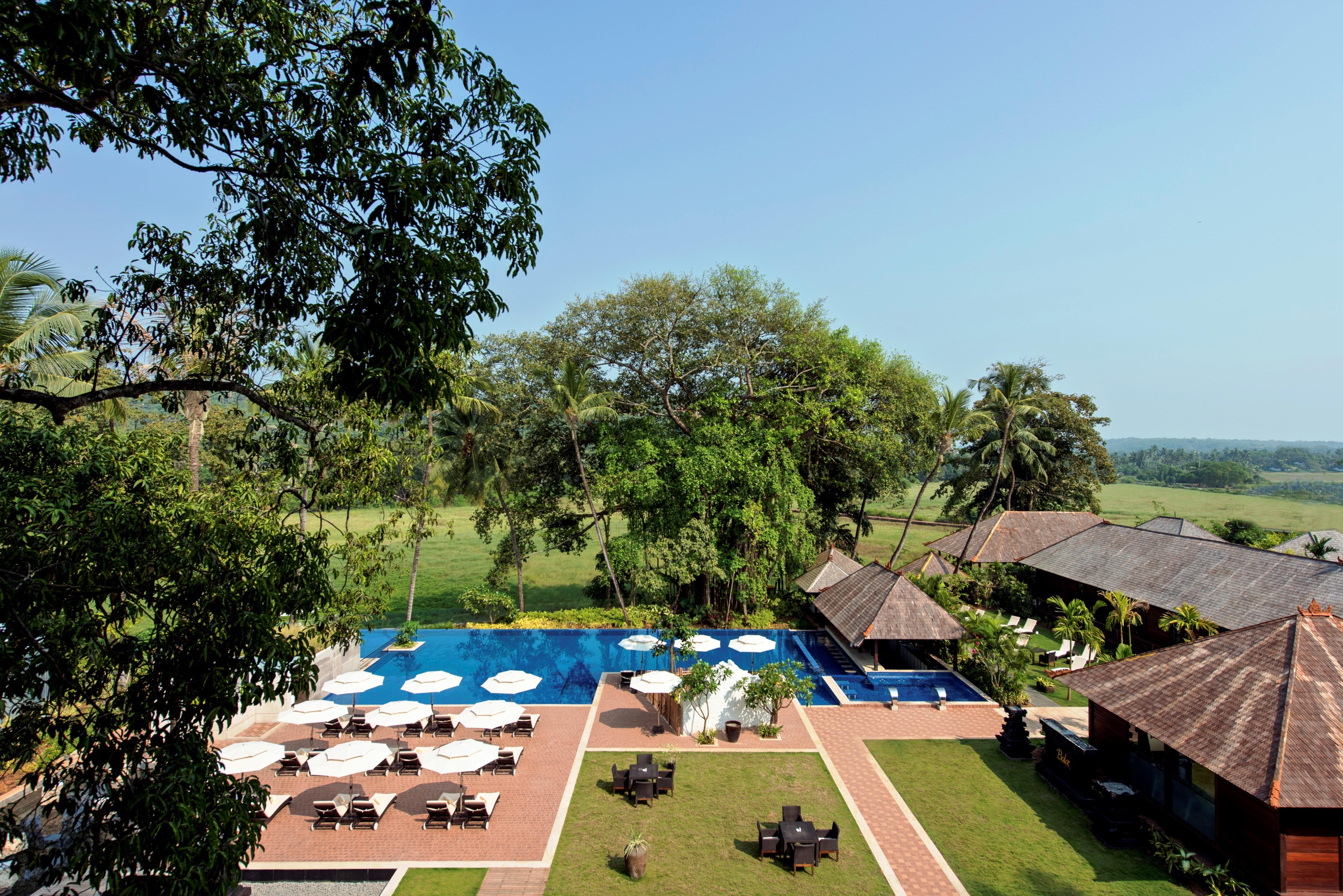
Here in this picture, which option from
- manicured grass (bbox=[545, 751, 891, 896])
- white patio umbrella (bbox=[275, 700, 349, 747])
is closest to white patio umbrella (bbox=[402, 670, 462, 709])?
white patio umbrella (bbox=[275, 700, 349, 747])

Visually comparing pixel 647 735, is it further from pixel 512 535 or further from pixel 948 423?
pixel 948 423

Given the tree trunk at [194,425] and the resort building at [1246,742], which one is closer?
the resort building at [1246,742]

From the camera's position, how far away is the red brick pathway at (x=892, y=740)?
9.85 metres

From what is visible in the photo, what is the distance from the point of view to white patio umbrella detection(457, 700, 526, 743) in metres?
13.6

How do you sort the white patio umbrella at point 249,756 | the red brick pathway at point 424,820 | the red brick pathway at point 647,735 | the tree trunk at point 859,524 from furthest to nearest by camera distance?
the tree trunk at point 859,524 → the red brick pathway at point 647,735 → the white patio umbrella at point 249,756 → the red brick pathway at point 424,820

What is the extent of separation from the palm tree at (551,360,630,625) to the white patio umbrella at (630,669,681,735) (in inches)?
282

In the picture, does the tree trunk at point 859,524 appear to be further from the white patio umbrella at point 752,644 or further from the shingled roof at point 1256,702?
the shingled roof at point 1256,702

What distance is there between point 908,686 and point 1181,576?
29.2 feet

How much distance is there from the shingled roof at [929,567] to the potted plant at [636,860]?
16.6 meters

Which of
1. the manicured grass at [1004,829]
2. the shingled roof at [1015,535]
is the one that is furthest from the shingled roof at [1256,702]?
the shingled roof at [1015,535]

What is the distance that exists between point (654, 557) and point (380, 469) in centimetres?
1433

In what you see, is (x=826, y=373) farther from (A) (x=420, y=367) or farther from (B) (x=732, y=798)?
(A) (x=420, y=367)

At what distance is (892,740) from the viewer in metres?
14.6

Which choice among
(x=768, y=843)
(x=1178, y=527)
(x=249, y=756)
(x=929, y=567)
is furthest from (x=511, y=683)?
(x=1178, y=527)
